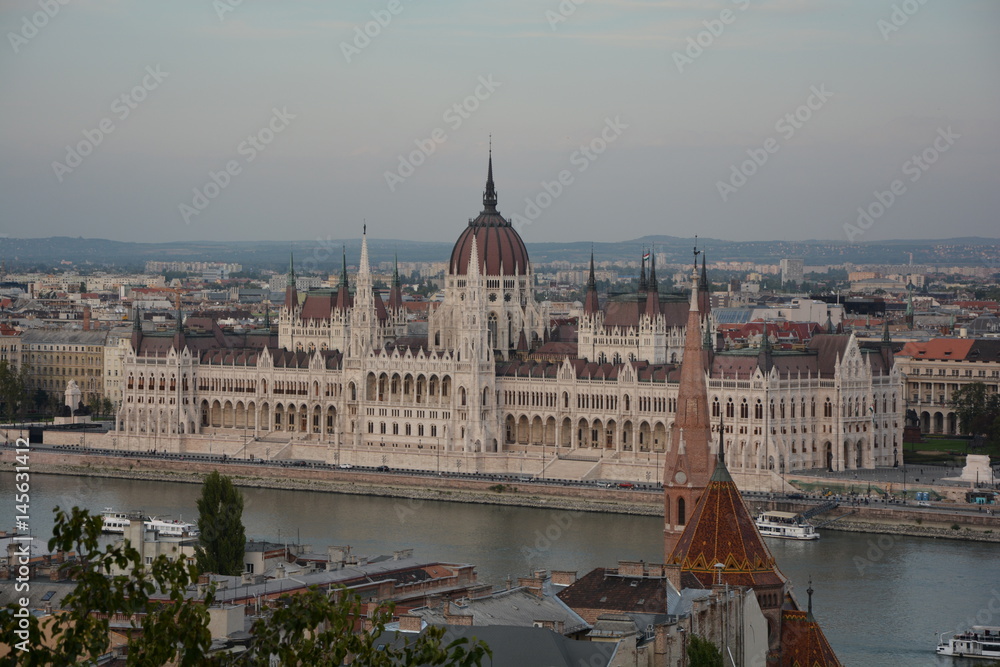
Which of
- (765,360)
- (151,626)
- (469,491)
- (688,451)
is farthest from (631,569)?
(765,360)

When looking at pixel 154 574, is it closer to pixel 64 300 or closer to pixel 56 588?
pixel 56 588

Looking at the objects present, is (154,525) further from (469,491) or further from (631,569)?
(631,569)

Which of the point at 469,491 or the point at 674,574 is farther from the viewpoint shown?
the point at 469,491

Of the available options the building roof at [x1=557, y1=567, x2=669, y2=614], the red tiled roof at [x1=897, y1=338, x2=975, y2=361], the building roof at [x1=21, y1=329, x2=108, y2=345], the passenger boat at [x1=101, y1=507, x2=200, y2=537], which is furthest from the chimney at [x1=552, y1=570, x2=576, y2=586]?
the building roof at [x1=21, y1=329, x2=108, y2=345]

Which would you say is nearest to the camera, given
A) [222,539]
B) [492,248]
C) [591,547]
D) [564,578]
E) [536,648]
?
[536,648]

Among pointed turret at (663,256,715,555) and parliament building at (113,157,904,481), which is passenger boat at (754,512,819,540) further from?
pointed turret at (663,256,715,555)

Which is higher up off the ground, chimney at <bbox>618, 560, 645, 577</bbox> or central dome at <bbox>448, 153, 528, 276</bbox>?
central dome at <bbox>448, 153, 528, 276</bbox>
